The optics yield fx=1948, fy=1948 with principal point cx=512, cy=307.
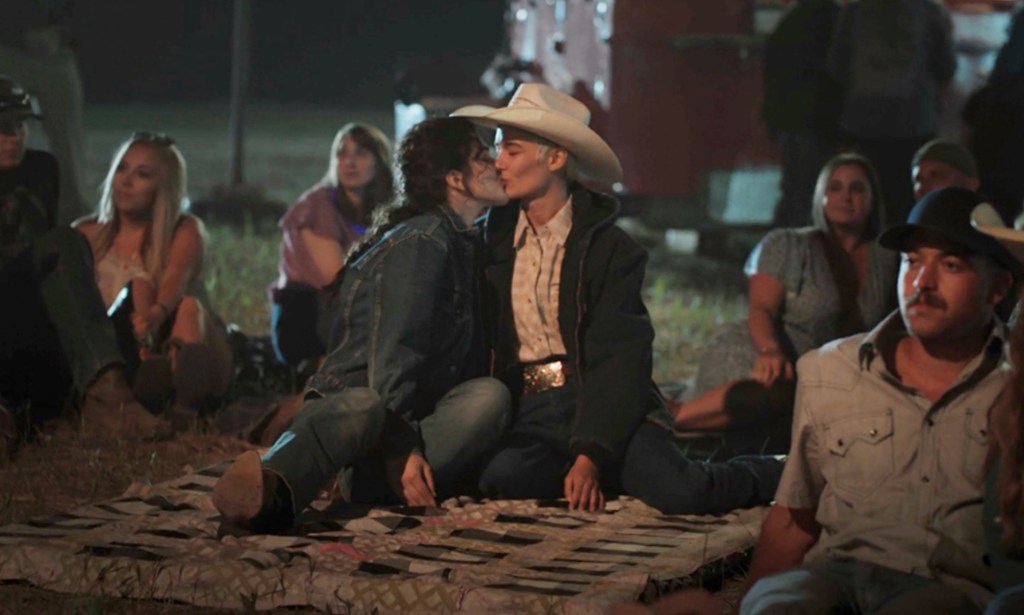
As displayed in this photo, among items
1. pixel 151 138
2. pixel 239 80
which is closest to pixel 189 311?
pixel 151 138

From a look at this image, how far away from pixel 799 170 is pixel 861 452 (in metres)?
6.24

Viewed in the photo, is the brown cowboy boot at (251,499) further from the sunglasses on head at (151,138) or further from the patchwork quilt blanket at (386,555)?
the sunglasses on head at (151,138)

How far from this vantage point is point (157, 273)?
768 centimetres

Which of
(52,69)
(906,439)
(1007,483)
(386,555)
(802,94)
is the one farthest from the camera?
(52,69)

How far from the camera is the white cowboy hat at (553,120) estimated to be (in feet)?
19.9

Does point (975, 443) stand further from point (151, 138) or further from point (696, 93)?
point (696, 93)

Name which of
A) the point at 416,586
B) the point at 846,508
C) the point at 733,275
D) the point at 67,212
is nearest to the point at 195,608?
the point at 416,586

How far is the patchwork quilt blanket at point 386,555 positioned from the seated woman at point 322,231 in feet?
6.72

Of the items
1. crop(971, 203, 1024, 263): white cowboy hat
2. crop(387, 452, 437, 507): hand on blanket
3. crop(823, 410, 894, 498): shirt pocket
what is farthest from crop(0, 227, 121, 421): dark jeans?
crop(971, 203, 1024, 263): white cowboy hat

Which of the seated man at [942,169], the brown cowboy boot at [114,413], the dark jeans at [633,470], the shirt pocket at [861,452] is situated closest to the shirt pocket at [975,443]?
the shirt pocket at [861,452]

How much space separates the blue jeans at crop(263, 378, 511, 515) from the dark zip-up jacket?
23cm

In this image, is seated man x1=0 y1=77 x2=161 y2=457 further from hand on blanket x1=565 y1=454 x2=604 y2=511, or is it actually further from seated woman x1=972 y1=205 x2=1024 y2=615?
seated woman x1=972 y1=205 x2=1024 y2=615

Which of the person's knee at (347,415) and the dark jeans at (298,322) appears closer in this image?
the person's knee at (347,415)

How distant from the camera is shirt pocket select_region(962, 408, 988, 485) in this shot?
4246 millimetres
